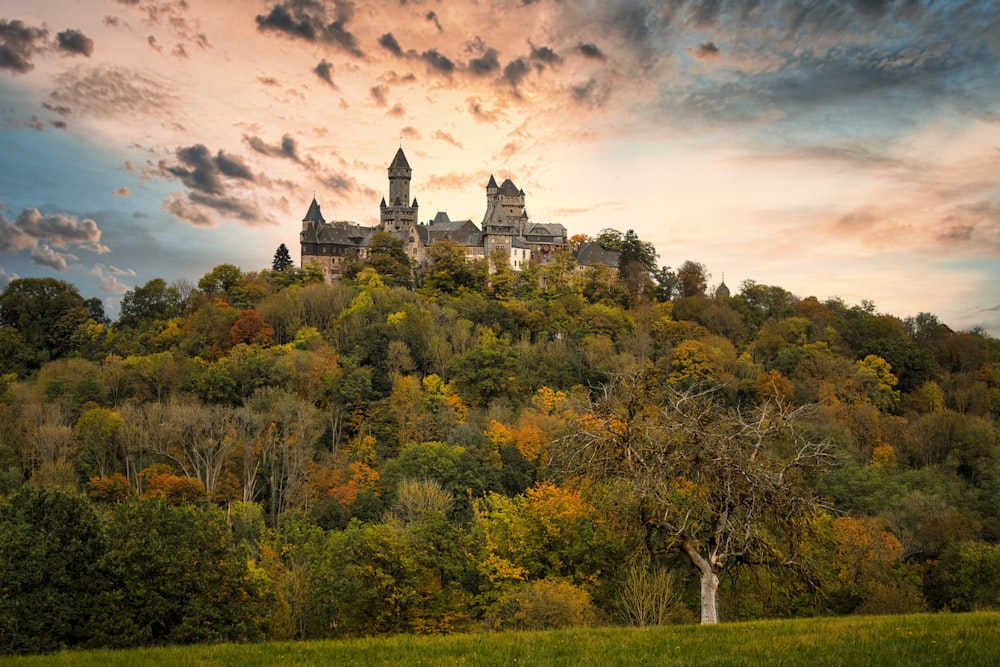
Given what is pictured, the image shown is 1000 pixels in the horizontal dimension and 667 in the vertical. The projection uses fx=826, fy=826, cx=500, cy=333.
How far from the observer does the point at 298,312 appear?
7512 cm

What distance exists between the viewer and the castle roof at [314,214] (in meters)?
99.5

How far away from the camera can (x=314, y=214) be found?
100 meters

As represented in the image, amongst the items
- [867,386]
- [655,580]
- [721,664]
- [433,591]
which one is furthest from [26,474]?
[867,386]

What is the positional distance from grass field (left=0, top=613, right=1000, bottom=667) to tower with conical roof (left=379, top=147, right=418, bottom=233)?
287ft

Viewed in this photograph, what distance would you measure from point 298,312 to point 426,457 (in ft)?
98.9

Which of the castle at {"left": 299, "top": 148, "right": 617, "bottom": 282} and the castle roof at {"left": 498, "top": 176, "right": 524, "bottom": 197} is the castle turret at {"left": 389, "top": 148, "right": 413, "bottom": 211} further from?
the castle roof at {"left": 498, "top": 176, "right": 524, "bottom": 197}

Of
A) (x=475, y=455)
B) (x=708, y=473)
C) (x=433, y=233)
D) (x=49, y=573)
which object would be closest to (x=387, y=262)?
(x=433, y=233)

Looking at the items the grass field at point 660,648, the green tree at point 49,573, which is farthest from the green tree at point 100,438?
the grass field at point 660,648

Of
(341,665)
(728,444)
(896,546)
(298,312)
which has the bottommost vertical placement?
(896,546)

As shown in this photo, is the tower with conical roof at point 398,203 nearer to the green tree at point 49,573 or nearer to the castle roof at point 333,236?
the castle roof at point 333,236

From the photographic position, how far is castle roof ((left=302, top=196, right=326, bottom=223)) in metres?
99.5

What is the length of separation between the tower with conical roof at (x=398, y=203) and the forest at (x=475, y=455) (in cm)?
1034

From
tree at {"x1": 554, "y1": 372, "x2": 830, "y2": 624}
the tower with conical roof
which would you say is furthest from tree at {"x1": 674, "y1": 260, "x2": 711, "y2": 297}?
tree at {"x1": 554, "y1": 372, "x2": 830, "y2": 624}

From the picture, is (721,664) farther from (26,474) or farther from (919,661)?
(26,474)
